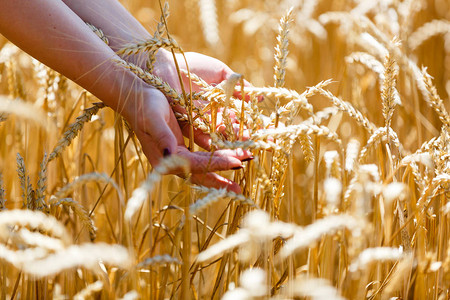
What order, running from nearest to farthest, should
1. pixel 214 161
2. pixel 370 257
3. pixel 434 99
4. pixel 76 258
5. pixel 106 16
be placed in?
pixel 76 258, pixel 370 257, pixel 214 161, pixel 434 99, pixel 106 16

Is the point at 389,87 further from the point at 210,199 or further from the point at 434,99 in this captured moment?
the point at 210,199

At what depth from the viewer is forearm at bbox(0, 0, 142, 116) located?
0.89m

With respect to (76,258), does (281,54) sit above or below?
above

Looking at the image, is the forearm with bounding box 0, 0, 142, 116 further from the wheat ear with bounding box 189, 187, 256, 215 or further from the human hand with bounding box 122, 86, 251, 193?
the wheat ear with bounding box 189, 187, 256, 215

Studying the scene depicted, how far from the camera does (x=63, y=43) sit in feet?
2.95

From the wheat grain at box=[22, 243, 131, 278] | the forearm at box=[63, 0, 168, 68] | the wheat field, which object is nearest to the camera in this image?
the wheat grain at box=[22, 243, 131, 278]

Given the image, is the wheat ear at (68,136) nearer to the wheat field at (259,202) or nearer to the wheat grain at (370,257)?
the wheat field at (259,202)

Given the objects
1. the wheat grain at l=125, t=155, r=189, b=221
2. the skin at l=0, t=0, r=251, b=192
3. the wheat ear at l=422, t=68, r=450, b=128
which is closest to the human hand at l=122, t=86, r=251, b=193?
the skin at l=0, t=0, r=251, b=192

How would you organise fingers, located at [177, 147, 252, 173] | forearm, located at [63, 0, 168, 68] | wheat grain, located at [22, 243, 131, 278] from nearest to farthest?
wheat grain, located at [22, 243, 131, 278] < fingers, located at [177, 147, 252, 173] < forearm, located at [63, 0, 168, 68]

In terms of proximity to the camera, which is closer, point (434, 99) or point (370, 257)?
point (370, 257)

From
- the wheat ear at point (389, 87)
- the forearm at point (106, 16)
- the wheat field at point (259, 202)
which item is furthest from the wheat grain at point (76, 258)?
the forearm at point (106, 16)

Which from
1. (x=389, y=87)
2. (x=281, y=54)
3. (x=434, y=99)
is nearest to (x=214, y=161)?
(x=281, y=54)

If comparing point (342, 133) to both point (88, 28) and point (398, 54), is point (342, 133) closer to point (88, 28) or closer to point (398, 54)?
point (398, 54)

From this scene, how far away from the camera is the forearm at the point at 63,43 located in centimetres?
89
